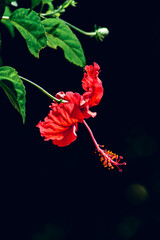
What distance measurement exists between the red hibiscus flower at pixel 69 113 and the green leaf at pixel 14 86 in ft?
0.42

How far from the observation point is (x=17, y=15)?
25.7 inches

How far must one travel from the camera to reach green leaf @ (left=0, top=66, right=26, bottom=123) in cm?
58

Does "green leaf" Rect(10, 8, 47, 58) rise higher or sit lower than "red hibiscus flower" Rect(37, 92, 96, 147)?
higher

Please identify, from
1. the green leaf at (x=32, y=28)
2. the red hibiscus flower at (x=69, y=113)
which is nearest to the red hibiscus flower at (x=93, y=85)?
Answer: the red hibiscus flower at (x=69, y=113)

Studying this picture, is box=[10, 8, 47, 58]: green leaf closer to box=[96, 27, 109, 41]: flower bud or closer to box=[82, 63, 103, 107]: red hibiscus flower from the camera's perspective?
box=[82, 63, 103, 107]: red hibiscus flower

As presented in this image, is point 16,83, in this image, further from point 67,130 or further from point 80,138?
point 80,138

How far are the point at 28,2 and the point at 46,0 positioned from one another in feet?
1.69

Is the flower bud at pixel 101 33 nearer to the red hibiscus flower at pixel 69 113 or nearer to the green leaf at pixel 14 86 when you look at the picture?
the red hibiscus flower at pixel 69 113

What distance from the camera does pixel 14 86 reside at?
23.5 inches

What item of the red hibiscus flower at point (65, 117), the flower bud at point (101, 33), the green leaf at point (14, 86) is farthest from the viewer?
the flower bud at point (101, 33)

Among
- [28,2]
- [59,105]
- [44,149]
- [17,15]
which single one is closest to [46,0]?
[17,15]

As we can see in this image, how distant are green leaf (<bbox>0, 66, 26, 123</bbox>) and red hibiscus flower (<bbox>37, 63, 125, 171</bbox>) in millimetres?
129

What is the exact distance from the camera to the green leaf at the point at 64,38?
2.42 feet

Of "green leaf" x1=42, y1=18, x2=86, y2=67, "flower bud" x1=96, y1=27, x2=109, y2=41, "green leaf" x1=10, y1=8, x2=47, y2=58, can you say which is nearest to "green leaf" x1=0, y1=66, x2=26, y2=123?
"green leaf" x1=10, y1=8, x2=47, y2=58
